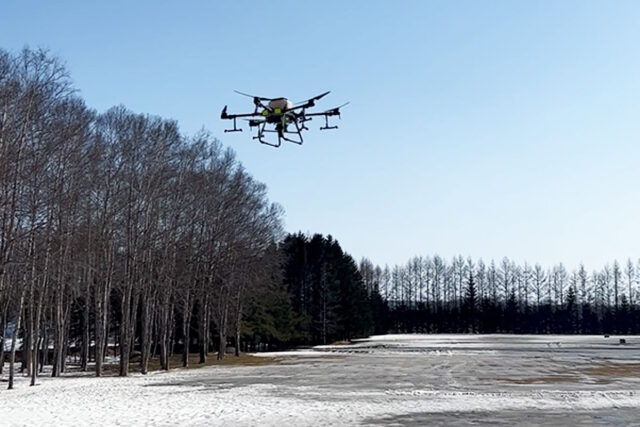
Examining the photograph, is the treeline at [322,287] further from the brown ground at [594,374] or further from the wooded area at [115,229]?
the brown ground at [594,374]

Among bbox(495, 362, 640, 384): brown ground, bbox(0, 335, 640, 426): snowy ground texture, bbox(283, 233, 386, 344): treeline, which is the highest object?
bbox(283, 233, 386, 344): treeline

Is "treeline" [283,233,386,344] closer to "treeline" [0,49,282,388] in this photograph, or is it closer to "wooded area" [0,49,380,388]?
"wooded area" [0,49,380,388]

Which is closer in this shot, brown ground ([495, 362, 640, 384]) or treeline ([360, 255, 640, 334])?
brown ground ([495, 362, 640, 384])

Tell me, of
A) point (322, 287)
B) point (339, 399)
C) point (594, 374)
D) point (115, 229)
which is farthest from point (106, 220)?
point (322, 287)

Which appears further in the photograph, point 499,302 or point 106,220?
point 499,302

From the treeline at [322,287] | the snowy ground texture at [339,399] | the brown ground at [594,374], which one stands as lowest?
the brown ground at [594,374]

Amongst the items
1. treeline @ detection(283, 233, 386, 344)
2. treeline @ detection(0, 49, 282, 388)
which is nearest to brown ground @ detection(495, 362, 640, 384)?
treeline @ detection(0, 49, 282, 388)

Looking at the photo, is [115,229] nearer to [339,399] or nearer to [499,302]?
[339,399]

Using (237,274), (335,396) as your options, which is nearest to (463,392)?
(335,396)

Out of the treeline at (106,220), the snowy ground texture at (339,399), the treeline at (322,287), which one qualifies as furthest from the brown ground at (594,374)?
the treeline at (322,287)
